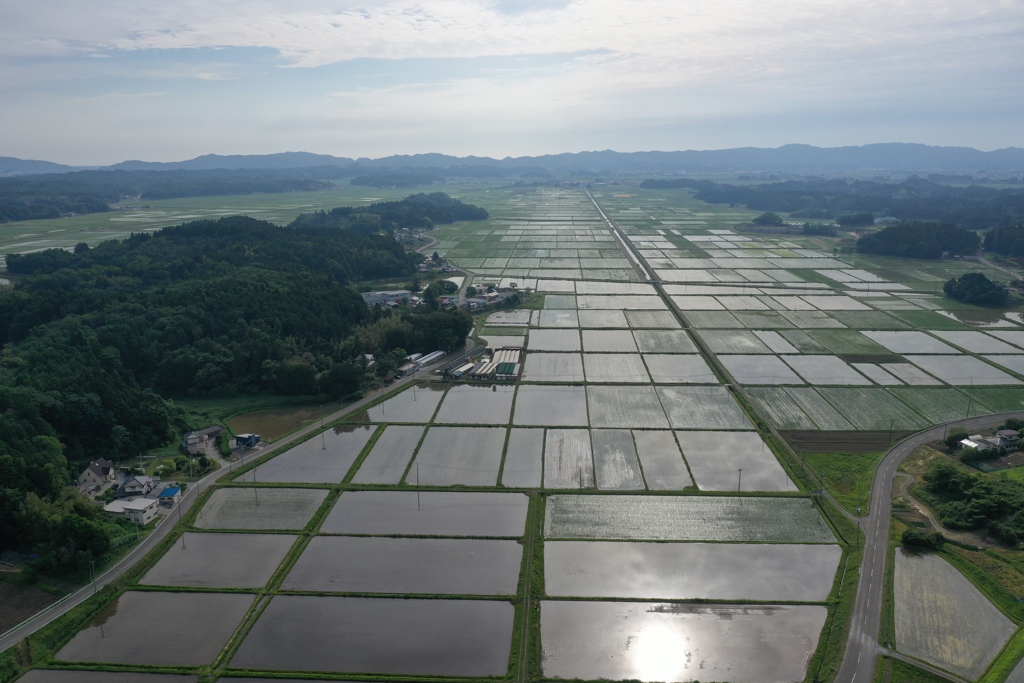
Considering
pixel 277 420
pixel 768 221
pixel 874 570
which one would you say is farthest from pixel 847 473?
pixel 768 221

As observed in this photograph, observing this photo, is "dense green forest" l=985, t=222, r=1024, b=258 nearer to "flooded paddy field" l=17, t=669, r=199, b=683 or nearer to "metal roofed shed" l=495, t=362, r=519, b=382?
"metal roofed shed" l=495, t=362, r=519, b=382

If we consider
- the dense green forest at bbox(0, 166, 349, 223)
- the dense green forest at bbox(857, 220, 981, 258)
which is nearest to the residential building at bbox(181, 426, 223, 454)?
the dense green forest at bbox(857, 220, 981, 258)

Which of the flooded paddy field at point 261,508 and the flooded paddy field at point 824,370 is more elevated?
the flooded paddy field at point 824,370

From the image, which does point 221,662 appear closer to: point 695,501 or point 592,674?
point 592,674

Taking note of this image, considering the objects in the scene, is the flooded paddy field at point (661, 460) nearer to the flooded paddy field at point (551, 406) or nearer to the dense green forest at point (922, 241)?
the flooded paddy field at point (551, 406)

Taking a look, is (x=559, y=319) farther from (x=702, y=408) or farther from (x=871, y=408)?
(x=871, y=408)

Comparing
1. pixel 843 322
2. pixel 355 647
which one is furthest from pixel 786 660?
pixel 843 322

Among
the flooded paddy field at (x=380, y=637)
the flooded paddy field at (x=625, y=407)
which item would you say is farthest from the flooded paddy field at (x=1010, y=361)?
the flooded paddy field at (x=380, y=637)
